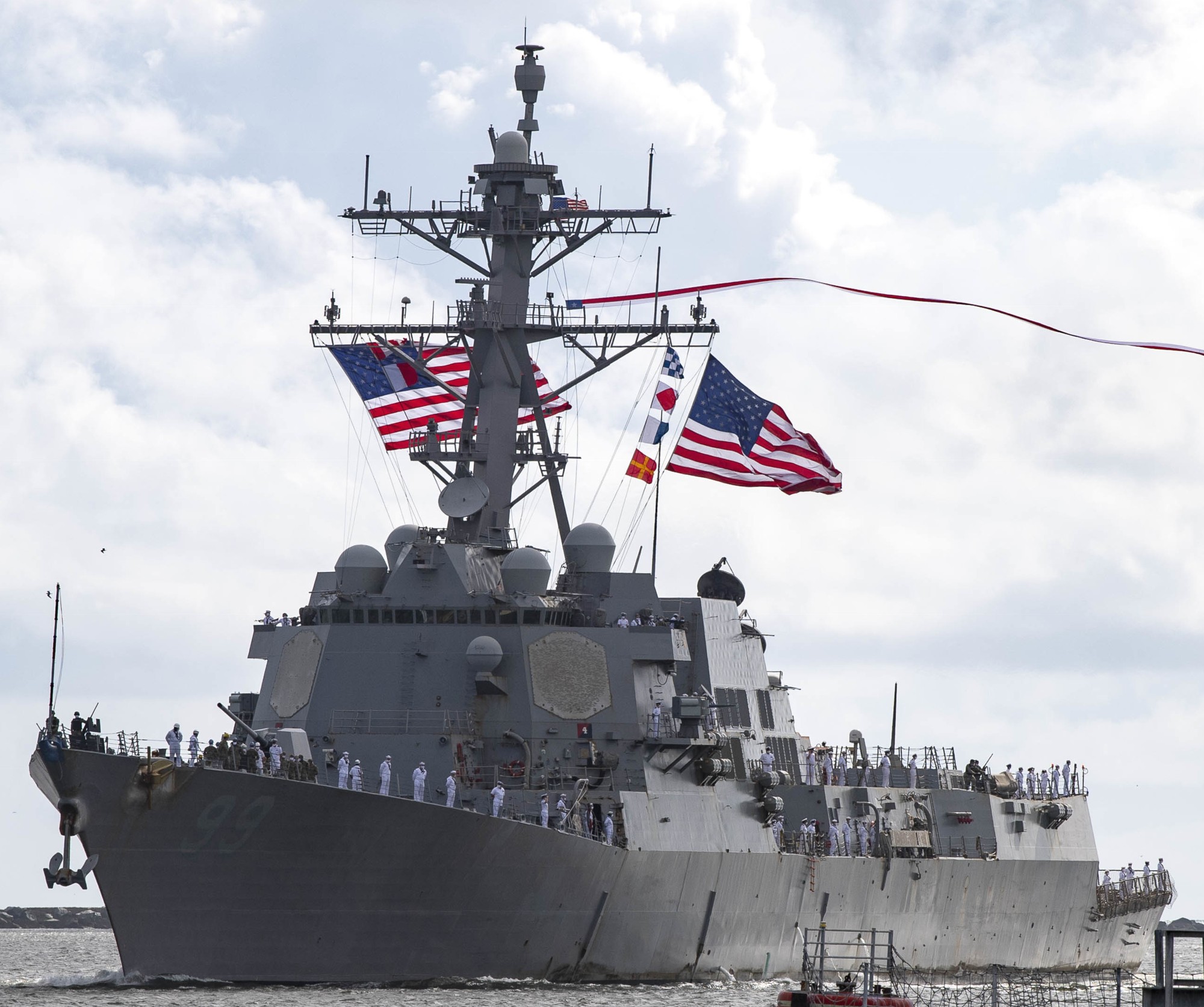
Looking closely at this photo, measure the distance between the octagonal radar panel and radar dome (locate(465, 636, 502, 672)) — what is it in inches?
98.6

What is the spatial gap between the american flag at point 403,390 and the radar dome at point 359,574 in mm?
3561

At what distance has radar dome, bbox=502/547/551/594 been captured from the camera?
31859 mm

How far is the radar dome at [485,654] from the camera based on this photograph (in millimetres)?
30531

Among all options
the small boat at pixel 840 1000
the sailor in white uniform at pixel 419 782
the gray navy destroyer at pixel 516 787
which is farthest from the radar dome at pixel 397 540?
the small boat at pixel 840 1000

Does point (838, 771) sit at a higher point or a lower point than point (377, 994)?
higher

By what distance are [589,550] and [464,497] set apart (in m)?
2.12

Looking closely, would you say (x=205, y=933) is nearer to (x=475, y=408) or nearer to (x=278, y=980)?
(x=278, y=980)

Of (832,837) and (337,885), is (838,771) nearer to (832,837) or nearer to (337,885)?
(832,837)

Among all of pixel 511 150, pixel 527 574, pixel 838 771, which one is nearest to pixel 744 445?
pixel 527 574

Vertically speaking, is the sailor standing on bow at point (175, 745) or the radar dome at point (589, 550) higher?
the radar dome at point (589, 550)

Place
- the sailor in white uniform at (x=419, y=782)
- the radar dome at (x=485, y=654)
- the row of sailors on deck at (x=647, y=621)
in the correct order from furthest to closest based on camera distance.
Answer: the row of sailors on deck at (x=647, y=621)
the radar dome at (x=485, y=654)
the sailor in white uniform at (x=419, y=782)

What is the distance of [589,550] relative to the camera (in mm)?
33281

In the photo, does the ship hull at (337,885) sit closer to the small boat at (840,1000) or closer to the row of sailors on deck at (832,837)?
the small boat at (840,1000)

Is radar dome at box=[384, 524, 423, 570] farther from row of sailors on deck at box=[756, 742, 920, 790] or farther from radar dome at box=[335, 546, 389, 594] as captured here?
row of sailors on deck at box=[756, 742, 920, 790]
